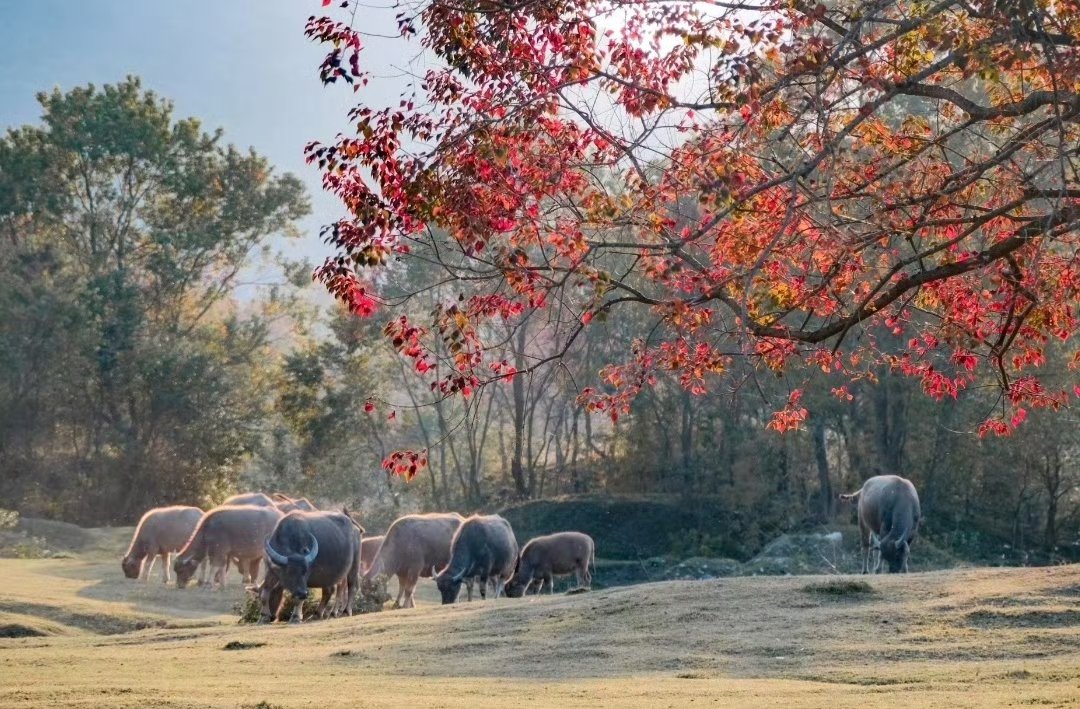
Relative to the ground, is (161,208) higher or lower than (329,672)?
higher

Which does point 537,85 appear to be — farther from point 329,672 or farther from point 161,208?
point 161,208

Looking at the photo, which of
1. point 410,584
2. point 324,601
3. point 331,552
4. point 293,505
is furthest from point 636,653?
point 293,505

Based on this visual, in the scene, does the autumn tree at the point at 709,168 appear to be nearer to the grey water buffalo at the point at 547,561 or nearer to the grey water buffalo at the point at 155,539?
the grey water buffalo at the point at 547,561

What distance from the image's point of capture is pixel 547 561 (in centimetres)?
3031

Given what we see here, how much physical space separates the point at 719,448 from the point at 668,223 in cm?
3426

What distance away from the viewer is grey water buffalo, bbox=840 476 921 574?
27.1 m

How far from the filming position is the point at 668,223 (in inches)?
427

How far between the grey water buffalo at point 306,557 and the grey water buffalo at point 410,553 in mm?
3614

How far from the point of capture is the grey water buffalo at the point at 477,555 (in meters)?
26.5

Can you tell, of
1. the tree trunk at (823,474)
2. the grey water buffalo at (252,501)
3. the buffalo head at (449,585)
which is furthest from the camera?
the tree trunk at (823,474)

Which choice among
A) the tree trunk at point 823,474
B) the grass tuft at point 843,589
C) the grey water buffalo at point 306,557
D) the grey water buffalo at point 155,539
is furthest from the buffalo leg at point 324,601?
the tree trunk at point 823,474

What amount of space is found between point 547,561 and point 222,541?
7313mm

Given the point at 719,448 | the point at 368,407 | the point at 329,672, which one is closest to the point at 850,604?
the point at 329,672

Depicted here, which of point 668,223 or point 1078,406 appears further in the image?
point 1078,406
